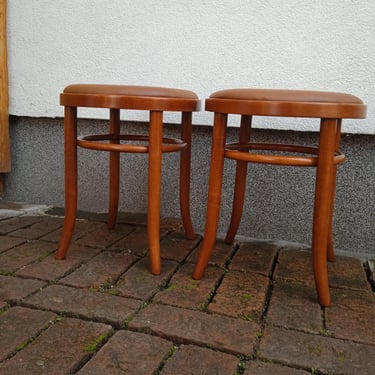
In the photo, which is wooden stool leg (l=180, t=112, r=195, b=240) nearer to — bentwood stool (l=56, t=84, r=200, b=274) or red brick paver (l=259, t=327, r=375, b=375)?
bentwood stool (l=56, t=84, r=200, b=274)

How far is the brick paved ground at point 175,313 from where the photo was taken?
1.12m

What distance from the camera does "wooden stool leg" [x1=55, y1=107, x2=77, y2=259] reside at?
172 centimetres

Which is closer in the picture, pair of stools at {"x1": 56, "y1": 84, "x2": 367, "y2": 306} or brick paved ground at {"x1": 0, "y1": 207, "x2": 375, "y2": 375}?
brick paved ground at {"x1": 0, "y1": 207, "x2": 375, "y2": 375}

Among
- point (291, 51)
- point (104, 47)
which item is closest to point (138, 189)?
point (104, 47)

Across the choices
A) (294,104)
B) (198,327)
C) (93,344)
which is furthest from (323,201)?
(93,344)

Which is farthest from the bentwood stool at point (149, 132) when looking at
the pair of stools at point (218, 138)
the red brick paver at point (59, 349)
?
the red brick paver at point (59, 349)

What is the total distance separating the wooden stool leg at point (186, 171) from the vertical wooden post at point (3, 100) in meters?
1.40

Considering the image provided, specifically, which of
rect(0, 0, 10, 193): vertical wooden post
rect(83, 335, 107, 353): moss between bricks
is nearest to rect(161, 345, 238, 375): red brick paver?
rect(83, 335, 107, 353): moss between bricks

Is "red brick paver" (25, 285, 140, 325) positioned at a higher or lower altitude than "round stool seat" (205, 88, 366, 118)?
lower

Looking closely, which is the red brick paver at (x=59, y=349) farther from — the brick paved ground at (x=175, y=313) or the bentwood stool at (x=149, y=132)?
the bentwood stool at (x=149, y=132)

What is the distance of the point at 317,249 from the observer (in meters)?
1.46

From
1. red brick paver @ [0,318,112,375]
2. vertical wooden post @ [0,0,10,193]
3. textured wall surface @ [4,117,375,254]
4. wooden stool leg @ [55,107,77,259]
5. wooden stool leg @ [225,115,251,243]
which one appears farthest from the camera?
vertical wooden post @ [0,0,10,193]

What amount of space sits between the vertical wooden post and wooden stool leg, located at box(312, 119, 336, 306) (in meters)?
2.17

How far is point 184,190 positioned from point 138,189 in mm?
563
